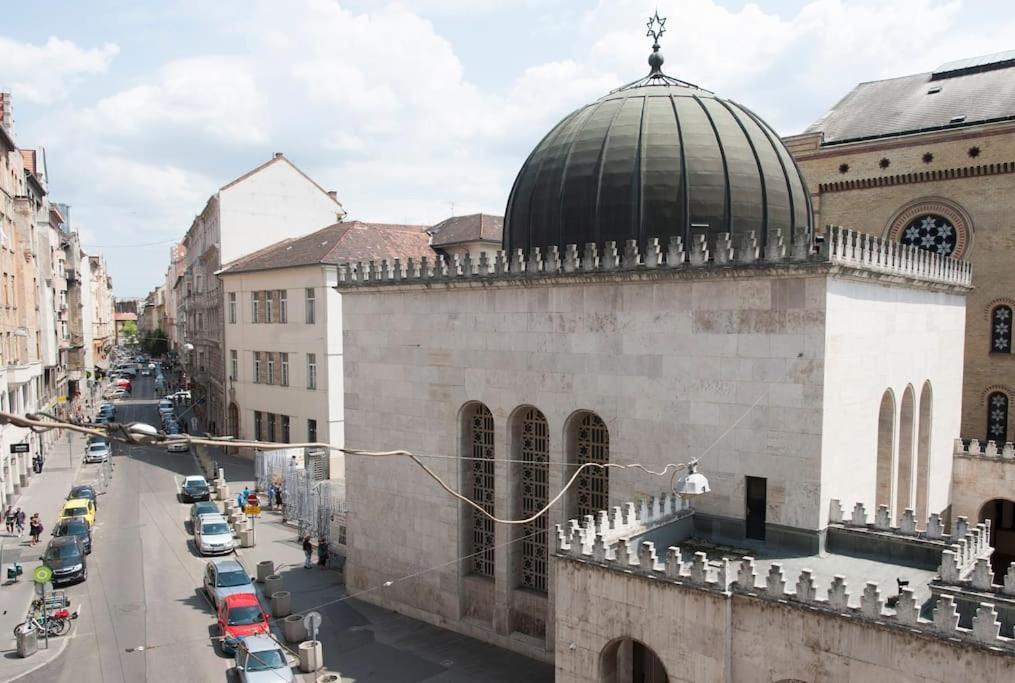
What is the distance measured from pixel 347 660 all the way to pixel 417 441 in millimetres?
7269

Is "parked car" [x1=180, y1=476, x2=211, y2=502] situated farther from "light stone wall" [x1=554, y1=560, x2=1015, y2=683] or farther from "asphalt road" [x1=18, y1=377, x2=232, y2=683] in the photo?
"light stone wall" [x1=554, y1=560, x2=1015, y2=683]

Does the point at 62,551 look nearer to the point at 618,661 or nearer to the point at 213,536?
the point at 213,536

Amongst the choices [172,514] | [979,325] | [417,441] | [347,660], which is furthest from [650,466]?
[172,514]

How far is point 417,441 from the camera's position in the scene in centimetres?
2655

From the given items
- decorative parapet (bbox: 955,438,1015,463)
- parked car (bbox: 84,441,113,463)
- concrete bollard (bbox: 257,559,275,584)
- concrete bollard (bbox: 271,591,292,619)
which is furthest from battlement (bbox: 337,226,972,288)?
parked car (bbox: 84,441,113,463)

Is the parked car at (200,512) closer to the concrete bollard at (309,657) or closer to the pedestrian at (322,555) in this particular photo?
the pedestrian at (322,555)

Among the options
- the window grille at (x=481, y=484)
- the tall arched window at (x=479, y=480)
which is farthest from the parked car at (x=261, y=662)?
the window grille at (x=481, y=484)

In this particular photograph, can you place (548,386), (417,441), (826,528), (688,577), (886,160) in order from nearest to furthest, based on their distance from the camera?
(688,577)
(826,528)
(548,386)
(417,441)
(886,160)

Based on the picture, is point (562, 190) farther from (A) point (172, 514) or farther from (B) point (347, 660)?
(A) point (172, 514)

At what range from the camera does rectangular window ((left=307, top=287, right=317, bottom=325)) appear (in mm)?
47219

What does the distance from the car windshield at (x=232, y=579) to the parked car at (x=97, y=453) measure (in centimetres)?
2969

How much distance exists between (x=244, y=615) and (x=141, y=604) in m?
5.88

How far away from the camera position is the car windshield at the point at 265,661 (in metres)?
21.4

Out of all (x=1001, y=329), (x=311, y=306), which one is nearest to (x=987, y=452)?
(x=1001, y=329)
